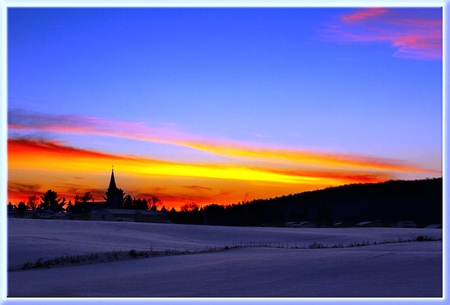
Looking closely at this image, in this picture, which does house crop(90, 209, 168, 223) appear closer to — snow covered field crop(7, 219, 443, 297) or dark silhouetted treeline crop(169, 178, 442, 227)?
dark silhouetted treeline crop(169, 178, 442, 227)

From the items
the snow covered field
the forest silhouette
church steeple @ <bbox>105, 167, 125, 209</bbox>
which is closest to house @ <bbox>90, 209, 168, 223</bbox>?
the forest silhouette

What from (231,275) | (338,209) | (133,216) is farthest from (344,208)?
(231,275)

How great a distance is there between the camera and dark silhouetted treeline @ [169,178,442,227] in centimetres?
7044

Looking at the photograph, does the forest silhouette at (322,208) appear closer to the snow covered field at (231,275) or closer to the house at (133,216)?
the house at (133,216)

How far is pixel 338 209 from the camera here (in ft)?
294

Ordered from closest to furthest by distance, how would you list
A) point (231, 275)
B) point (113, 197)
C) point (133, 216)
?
point (231, 275) → point (133, 216) → point (113, 197)

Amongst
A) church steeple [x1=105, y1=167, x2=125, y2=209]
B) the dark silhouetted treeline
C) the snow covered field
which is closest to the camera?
the snow covered field

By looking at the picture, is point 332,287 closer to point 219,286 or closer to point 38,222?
point 219,286

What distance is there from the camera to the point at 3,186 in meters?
8.52

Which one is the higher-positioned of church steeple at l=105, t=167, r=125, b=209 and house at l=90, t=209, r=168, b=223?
church steeple at l=105, t=167, r=125, b=209

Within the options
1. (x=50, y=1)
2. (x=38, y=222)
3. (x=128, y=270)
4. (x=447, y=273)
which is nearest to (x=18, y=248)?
(x=128, y=270)

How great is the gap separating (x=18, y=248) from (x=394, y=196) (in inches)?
2799

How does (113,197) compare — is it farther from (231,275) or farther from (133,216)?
(231,275)

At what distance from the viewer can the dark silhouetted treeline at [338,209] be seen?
231 feet
